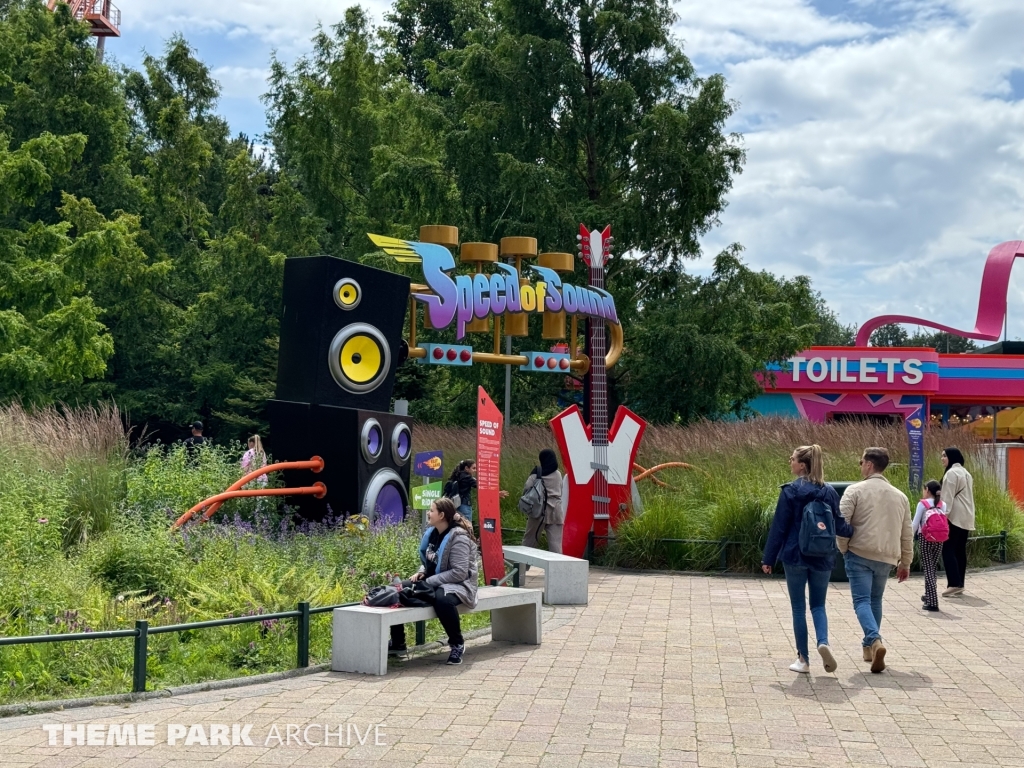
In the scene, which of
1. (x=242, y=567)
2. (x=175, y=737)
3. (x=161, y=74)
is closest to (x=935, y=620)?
(x=242, y=567)

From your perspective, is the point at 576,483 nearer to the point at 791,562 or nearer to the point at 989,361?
the point at 791,562

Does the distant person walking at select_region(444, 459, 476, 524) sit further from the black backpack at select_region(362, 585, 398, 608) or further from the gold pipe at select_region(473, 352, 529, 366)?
the black backpack at select_region(362, 585, 398, 608)

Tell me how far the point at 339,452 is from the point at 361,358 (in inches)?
52.6

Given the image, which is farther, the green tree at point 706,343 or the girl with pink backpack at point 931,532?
the green tree at point 706,343

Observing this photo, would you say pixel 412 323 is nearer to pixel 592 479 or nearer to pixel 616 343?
pixel 592 479

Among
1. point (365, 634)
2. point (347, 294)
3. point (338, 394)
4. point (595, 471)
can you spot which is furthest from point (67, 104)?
point (365, 634)

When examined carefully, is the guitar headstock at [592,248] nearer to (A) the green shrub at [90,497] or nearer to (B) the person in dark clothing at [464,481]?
(B) the person in dark clothing at [464,481]

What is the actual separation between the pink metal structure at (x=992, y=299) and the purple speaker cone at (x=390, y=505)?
1223 inches

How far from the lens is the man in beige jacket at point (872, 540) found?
879cm

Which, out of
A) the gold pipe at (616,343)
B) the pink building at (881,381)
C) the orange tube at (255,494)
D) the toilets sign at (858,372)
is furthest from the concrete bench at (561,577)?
the toilets sign at (858,372)

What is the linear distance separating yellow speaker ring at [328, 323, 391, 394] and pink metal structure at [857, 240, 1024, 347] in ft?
102

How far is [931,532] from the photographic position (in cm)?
1223

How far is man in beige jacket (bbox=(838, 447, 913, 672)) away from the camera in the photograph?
879 centimetres

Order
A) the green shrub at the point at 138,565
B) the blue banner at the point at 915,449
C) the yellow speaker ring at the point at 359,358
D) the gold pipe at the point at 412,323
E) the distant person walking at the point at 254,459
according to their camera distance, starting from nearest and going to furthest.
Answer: the green shrub at the point at 138,565 < the yellow speaker ring at the point at 359,358 < the distant person walking at the point at 254,459 < the blue banner at the point at 915,449 < the gold pipe at the point at 412,323
